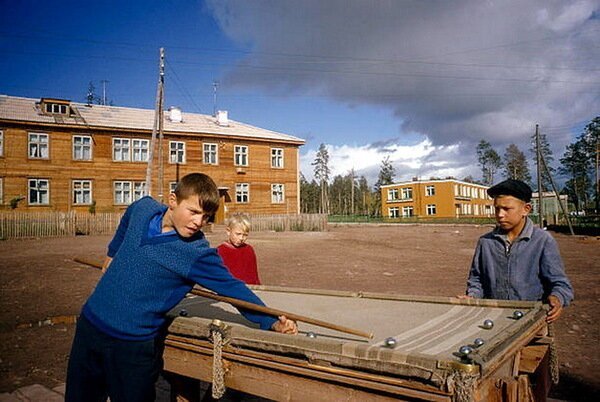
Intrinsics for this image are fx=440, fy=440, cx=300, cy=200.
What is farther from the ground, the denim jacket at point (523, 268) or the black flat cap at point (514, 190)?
the black flat cap at point (514, 190)

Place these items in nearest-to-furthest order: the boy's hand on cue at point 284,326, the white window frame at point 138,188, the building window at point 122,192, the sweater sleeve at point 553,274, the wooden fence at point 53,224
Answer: the boy's hand on cue at point 284,326
the sweater sleeve at point 553,274
the wooden fence at point 53,224
the building window at point 122,192
the white window frame at point 138,188

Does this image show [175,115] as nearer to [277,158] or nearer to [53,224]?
[277,158]

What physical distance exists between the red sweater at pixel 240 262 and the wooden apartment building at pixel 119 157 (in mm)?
19564

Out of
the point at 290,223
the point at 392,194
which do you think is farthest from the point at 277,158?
the point at 392,194

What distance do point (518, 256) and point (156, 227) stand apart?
2392mm

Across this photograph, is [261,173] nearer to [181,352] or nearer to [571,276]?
[571,276]

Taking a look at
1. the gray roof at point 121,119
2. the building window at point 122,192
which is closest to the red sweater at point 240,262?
the building window at point 122,192

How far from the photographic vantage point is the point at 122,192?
27594 millimetres

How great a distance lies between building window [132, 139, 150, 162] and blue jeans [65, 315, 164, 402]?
27.8 metres

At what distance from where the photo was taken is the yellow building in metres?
57.9

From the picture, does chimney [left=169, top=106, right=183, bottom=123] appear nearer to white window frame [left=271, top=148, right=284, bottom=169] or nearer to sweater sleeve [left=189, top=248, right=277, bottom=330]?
white window frame [left=271, top=148, right=284, bottom=169]

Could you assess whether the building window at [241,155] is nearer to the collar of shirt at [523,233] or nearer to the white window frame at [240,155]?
the white window frame at [240,155]

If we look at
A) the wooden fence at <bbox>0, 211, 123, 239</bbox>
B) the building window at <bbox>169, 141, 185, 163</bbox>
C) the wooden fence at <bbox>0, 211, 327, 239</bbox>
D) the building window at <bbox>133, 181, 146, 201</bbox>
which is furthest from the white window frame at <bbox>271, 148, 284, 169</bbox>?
the wooden fence at <bbox>0, 211, 123, 239</bbox>

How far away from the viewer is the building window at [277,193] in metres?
31.8
